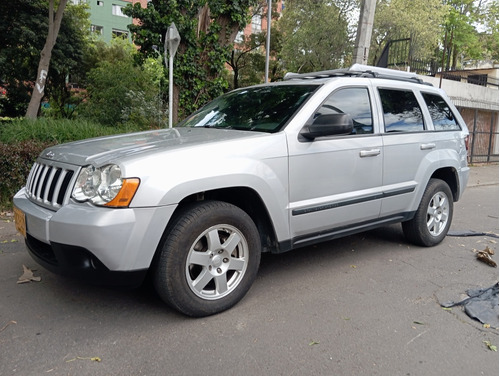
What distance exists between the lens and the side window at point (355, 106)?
148 inches

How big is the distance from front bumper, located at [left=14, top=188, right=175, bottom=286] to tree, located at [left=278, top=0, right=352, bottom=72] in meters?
20.6

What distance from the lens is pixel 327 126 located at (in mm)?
3357

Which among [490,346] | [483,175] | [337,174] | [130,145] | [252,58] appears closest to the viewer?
[490,346]

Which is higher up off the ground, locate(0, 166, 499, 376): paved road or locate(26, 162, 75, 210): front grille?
locate(26, 162, 75, 210): front grille

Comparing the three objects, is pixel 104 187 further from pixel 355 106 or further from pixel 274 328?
pixel 355 106

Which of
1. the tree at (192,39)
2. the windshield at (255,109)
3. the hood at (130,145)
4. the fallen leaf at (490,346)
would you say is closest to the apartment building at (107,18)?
the tree at (192,39)

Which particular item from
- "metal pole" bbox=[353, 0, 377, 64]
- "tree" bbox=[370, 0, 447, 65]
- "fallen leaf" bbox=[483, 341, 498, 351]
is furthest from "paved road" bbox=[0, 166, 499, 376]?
"tree" bbox=[370, 0, 447, 65]

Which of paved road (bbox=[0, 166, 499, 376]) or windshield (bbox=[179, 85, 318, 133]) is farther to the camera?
windshield (bbox=[179, 85, 318, 133])

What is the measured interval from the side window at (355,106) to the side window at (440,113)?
3.77 ft

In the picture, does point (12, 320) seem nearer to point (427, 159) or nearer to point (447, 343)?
point (447, 343)

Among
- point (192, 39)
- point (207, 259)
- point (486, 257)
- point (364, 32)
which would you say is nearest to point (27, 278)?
point (207, 259)

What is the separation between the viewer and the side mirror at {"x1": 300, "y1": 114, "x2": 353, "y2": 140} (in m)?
3.35

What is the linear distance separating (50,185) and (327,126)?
2.12 meters

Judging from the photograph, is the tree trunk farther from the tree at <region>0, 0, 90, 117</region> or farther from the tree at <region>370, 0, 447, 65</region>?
the tree at <region>370, 0, 447, 65</region>
